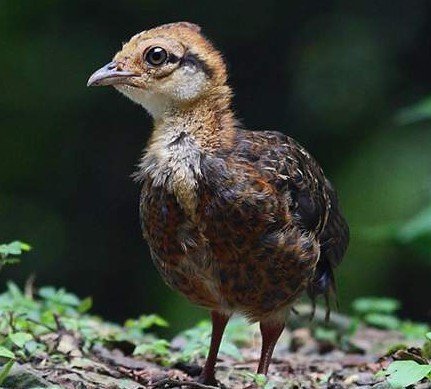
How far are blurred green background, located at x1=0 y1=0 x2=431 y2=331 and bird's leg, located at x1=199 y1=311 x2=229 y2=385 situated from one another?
16.6 ft

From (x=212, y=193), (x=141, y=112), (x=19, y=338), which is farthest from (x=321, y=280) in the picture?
(x=141, y=112)

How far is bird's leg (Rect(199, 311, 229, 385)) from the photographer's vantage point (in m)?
5.74

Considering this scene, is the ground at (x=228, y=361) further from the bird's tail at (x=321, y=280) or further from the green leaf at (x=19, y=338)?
the bird's tail at (x=321, y=280)

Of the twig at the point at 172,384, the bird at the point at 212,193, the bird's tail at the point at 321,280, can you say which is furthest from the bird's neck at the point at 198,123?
the twig at the point at 172,384

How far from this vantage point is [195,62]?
5.61m

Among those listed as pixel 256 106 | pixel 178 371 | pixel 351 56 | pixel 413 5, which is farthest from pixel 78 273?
pixel 178 371

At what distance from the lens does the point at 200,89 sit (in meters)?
5.57

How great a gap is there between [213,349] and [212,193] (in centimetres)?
90

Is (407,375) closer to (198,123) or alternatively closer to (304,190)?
(304,190)

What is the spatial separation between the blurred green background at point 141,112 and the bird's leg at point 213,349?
5.07m

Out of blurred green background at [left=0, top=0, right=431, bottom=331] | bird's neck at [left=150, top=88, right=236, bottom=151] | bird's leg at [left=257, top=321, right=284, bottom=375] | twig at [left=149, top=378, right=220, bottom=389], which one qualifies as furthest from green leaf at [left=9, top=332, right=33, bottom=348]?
blurred green background at [left=0, top=0, right=431, bottom=331]

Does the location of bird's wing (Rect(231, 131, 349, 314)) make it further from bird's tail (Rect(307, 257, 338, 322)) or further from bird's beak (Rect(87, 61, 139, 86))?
bird's beak (Rect(87, 61, 139, 86))

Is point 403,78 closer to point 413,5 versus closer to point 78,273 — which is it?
point 413,5

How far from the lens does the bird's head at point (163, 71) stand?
5516mm
